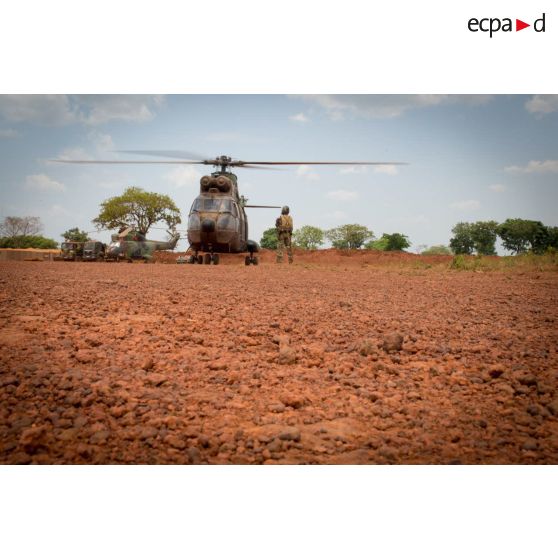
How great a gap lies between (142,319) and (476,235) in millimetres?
12806

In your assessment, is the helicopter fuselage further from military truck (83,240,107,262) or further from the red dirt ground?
the red dirt ground

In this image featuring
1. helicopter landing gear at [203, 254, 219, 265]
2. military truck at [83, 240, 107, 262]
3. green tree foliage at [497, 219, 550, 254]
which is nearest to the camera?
green tree foliage at [497, 219, 550, 254]

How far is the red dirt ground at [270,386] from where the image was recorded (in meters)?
1.71

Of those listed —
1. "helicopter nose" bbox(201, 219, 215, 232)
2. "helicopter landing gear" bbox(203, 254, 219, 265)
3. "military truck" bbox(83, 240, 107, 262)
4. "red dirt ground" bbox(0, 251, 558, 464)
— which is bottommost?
"red dirt ground" bbox(0, 251, 558, 464)

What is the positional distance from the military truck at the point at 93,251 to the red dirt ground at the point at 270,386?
1823 centimetres

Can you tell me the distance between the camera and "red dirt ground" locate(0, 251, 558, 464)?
67.4 inches

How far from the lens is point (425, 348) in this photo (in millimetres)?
2885

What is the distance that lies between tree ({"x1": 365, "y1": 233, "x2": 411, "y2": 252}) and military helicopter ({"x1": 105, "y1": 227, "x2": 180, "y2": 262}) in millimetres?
14192

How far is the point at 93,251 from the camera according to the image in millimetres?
21172

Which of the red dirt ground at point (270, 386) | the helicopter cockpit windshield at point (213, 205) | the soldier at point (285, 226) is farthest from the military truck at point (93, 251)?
the red dirt ground at point (270, 386)

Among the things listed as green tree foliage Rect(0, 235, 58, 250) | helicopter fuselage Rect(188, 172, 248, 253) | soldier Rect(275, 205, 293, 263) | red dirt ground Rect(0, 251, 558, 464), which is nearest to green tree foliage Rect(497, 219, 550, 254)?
red dirt ground Rect(0, 251, 558, 464)

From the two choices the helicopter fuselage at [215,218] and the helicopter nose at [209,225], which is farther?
the helicopter fuselage at [215,218]

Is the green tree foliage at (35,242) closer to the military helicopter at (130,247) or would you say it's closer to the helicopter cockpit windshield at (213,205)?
the military helicopter at (130,247)

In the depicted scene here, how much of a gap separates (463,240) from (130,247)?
15.4 meters
